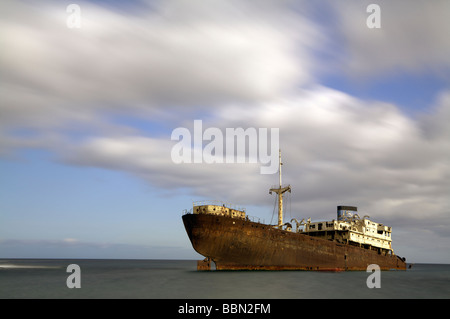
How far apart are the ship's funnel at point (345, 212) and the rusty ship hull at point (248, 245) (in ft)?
54.5

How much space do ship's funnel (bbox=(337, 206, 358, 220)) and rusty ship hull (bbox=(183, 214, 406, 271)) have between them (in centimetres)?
1660

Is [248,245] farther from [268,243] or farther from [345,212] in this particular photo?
[345,212]

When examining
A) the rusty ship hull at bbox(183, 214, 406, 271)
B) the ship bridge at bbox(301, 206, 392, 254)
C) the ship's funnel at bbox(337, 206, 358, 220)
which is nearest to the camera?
the rusty ship hull at bbox(183, 214, 406, 271)

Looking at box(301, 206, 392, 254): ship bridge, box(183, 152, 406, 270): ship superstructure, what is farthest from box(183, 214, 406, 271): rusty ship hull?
box(301, 206, 392, 254): ship bridge

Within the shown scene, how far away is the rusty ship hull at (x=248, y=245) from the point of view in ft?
154

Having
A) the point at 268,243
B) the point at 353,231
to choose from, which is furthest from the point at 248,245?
the point at 353,231

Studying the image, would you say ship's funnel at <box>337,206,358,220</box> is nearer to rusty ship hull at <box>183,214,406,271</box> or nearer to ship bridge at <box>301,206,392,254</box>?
ship bridge at <box>301,206,392,254</box>

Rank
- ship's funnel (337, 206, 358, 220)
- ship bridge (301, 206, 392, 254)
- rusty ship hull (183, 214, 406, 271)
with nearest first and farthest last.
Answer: rusty ship hull (183, 214, 406, 271) → ship bridge (301, 206, 392, 254) → ship's funnel (337, 206, 358, 220)

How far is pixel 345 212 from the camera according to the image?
233 feet

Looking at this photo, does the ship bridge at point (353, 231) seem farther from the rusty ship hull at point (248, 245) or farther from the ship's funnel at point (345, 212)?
the rusty ship hull at point (248, 245)

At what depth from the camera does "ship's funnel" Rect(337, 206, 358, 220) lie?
70.7 meters

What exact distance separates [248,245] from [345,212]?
31.0 metres
